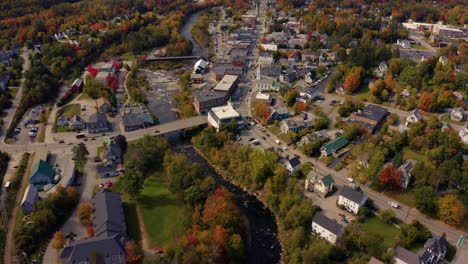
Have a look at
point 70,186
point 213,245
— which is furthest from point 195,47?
point 213,245

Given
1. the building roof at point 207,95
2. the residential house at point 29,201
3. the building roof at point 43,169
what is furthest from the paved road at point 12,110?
the building roof at point 207,95

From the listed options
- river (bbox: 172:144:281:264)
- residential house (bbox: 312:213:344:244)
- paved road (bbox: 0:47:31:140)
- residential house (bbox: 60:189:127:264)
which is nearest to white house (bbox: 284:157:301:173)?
river (bbox: 172:144:281:264)

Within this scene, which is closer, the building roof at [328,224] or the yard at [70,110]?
the building roof at [328,224]

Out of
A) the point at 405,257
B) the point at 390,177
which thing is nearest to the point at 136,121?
the point at 390,177

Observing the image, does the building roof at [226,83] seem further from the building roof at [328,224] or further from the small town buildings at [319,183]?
the building roof at [328,224]

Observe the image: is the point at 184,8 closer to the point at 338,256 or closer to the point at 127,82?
the point at 127,82
